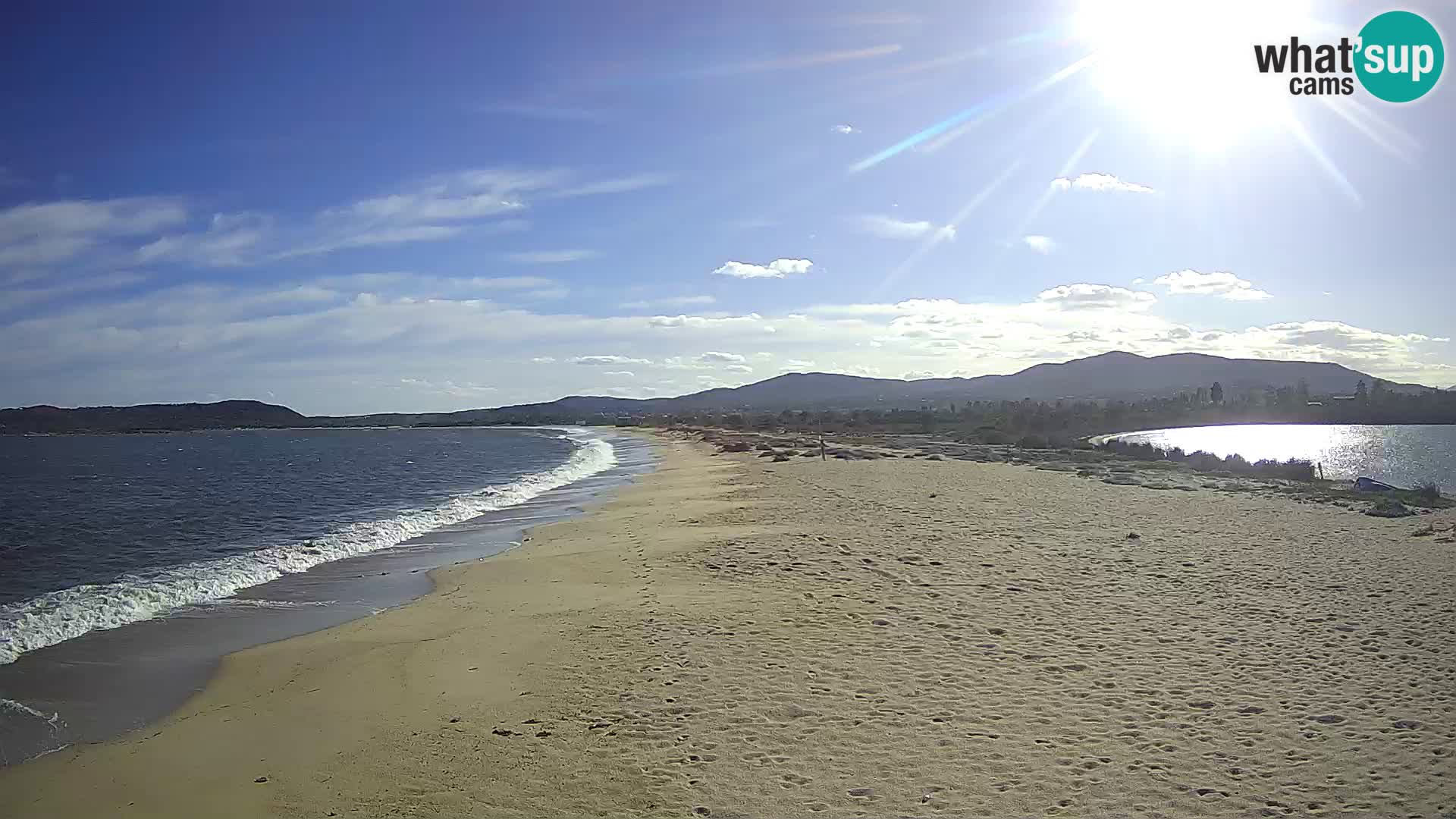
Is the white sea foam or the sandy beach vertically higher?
the sandy beach

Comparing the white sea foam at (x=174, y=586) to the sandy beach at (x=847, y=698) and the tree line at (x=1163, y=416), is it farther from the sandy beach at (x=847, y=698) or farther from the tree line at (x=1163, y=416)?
the tree line at (x=1163, y=416)

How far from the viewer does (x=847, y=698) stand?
6996 millimetres

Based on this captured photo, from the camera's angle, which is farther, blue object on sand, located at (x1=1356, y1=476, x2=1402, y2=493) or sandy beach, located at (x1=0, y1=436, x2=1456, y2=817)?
blue object on sand, located at (x1=1356, y1=476, x2=1402, y2=493)

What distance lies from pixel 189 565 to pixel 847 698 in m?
14.2

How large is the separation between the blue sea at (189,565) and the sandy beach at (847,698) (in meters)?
0.91

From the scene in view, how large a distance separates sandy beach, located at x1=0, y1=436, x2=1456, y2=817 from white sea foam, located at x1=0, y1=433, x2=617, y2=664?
358 cm

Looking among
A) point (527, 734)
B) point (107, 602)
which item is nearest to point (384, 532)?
point (107, 602)

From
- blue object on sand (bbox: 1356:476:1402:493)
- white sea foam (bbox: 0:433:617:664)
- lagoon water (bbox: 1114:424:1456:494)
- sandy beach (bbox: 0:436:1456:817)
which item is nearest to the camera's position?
sandy beach (bbox: 0:436:1456:817)

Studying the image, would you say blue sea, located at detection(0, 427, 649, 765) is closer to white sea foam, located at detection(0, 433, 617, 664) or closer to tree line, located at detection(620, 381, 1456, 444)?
white sea foam, located at detection(0, 433, 617, 664)

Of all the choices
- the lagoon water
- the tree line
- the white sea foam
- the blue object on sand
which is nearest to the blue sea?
the white sea foam

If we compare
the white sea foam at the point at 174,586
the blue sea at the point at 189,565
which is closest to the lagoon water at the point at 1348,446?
the blue sea at the point at 189,565

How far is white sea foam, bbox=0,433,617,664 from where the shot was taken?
36.9 ft

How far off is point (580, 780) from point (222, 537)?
58.2ft

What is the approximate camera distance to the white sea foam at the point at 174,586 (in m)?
11.2
